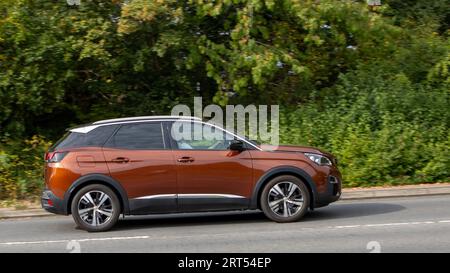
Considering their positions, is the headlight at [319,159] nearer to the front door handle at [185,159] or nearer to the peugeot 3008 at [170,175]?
the peugeot 3008 at [170,175]

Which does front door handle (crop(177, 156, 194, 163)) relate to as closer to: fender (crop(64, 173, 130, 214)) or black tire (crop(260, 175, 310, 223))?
fender (crop(64, 173, 130, 214))

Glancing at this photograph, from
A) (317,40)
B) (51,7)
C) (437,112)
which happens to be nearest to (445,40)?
(437,112)

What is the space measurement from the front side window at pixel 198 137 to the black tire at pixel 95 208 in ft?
4.18

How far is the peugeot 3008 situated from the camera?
10.3 metres

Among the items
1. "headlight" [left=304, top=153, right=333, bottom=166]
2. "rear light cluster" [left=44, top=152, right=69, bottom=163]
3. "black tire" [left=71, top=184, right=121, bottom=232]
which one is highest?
"rear light cluster" [left=44, top=152, right=69, bottom=163]

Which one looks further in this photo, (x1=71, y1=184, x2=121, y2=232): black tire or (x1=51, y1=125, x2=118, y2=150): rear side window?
(x1=51, y1=125, x2=118, y2=150): rear side window

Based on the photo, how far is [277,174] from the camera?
1052cm

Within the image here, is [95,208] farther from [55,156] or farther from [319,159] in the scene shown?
[319,159]

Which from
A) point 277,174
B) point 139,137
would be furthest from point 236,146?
point 139,137

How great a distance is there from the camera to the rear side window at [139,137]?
10570 mm

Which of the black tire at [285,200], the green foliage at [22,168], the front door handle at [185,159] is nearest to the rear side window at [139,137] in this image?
the front door handle at [185,159]

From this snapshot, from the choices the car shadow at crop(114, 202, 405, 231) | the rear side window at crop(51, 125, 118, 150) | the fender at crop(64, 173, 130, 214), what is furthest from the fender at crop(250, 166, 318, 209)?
the rear side window at crop(51, 125, 118, 150)

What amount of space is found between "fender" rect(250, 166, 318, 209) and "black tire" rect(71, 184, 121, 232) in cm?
203

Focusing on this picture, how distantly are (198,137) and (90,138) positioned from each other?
164 cm
